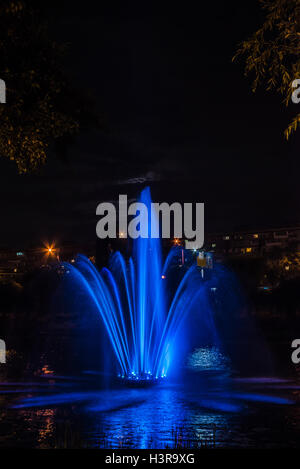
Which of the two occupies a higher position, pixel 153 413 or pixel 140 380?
pixel 140 380

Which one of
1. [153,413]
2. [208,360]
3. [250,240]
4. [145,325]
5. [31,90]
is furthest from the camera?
[250,240]

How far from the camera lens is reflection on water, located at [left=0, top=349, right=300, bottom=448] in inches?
512

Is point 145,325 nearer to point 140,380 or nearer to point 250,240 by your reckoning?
point 140,380

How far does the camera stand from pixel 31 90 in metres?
11.2

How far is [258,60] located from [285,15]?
0.99m

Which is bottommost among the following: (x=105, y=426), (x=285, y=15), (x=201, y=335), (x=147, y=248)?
(x=105, y=426)

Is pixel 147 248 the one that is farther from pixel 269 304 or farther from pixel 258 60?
pixel 269 304

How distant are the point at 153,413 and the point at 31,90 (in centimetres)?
957

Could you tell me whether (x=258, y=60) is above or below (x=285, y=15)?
below

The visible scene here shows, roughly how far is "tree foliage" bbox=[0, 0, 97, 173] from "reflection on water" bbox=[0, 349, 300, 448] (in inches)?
240

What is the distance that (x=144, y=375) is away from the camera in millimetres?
21438

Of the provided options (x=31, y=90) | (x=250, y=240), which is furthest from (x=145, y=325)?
(x=250, y=240)
